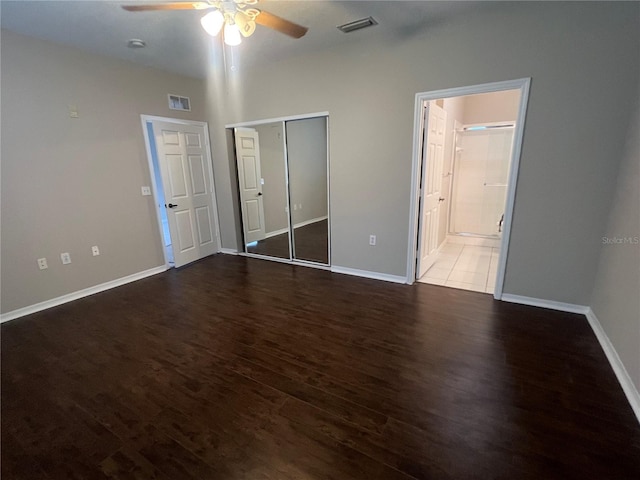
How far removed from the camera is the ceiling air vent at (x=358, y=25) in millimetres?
2654

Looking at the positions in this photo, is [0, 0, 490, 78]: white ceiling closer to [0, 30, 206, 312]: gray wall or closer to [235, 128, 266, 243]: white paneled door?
[0, 30, 206, 312]: gray wall

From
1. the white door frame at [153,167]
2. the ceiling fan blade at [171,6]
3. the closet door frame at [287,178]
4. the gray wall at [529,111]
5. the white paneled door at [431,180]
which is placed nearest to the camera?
the ceiling fan blade at [171,6]

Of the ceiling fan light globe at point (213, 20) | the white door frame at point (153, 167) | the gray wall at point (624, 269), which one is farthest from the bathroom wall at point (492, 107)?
the white door frame at point (153, 167)

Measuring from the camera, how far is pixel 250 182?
4867 mm

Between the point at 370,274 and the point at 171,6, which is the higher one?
the point at 171,6

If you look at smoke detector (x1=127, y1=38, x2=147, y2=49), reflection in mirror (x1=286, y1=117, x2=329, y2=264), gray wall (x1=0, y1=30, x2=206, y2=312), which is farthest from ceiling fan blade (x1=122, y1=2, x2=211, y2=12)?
reflection in mirror (x1=286, y1=117, x2=329, y2=264)

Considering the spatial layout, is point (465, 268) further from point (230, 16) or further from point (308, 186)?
point (230, 16)

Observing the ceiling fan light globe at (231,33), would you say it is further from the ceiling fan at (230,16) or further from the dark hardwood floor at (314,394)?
the dark hardwood floor at (314,394)

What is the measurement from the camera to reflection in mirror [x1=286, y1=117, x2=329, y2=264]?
172 inches

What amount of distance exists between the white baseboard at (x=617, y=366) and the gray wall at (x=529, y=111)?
32cm

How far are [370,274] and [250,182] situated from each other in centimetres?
255

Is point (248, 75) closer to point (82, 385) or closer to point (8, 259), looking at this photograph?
point (8, 259)

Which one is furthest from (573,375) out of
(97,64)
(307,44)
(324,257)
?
(97,64)

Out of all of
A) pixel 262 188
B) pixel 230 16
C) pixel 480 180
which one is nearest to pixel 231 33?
pixel 230 16
